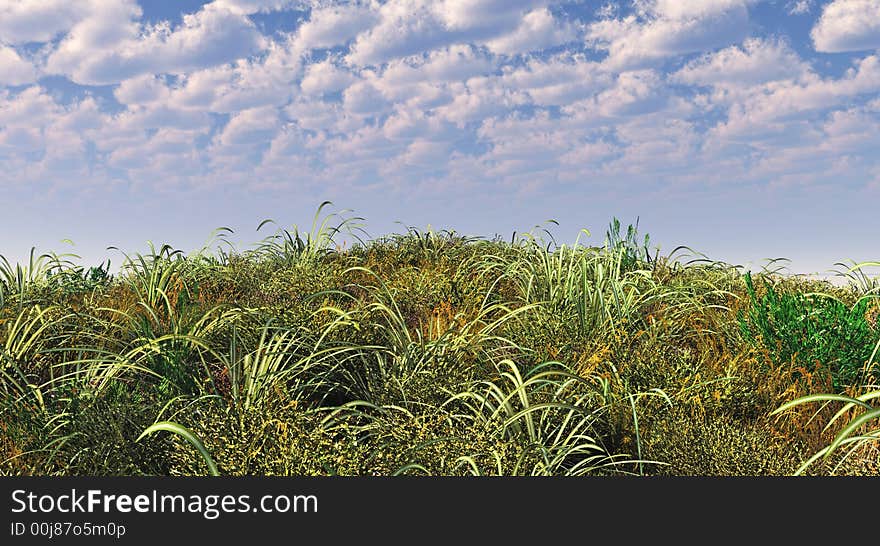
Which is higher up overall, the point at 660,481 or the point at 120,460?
the point at 120,460

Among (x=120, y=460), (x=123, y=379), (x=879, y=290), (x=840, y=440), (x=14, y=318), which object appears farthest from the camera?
(x=879, y=290)

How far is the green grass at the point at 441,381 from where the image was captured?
9.44ft

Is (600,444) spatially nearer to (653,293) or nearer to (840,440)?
(840,440)

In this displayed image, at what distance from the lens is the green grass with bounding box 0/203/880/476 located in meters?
2.88

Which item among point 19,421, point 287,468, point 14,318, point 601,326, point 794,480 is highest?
point 14,318

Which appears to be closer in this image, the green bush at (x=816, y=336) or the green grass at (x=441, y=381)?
the green grass at (x=441, y=381)

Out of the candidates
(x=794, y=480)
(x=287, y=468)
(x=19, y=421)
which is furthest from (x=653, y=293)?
(x=19, y=421)

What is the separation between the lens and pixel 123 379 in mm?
3908

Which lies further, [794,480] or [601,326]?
[601,326]

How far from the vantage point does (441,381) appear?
11.6 ft

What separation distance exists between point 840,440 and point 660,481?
0.64 metres

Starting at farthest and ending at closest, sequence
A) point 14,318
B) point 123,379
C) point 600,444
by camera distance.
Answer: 1. point 14,318
2. point 123,379
3. point 600,444

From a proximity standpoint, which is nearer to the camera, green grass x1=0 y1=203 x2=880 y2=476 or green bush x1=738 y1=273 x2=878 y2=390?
green grass x1=0 y1=203 x2=880 y2=476

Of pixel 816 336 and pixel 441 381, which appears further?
pixel 816 336
